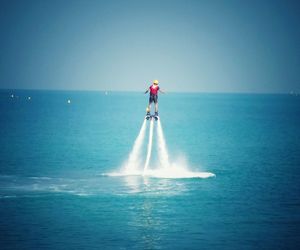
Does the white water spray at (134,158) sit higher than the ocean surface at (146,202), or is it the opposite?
Answer: the white water spray at (134,158)

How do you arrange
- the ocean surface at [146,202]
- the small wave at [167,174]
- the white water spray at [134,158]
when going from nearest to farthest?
the ocean surface at [146,202], the small wave at [167,174], the white water spray at [134,158]

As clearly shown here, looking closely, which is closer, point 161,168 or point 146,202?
point 146,202

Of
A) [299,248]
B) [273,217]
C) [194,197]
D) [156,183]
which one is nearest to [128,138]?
[156,183]

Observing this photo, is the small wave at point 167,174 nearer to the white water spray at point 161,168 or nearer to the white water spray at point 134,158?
the white water spray at point 161,168

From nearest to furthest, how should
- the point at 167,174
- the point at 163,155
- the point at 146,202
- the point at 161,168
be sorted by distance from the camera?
1. the point at 146,202
2. the point at 167,174
3. the point at 161,168
4. the point at 163,155

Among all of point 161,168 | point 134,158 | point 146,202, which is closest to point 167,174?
point 161,168

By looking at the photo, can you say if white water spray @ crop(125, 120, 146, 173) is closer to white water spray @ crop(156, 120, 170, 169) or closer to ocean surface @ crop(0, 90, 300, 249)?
ocean surface @ crop(0, 90, 300, 249)

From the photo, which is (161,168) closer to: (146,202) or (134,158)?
(134,158)

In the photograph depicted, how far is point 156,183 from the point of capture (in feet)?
295

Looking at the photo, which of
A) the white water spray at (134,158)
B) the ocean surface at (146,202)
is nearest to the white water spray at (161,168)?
the white water spray at (134,158)

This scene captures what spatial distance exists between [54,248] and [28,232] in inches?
260

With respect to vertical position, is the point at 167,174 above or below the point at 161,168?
below

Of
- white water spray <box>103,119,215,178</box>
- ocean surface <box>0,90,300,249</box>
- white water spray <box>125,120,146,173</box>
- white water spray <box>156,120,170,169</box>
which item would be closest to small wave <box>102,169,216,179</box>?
white water spray <box>103,119,215,178</box>

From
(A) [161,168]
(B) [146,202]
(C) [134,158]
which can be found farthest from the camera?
(C) [134,158]
